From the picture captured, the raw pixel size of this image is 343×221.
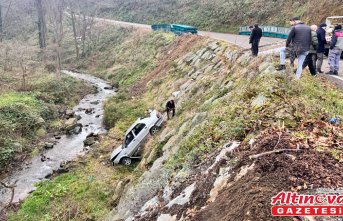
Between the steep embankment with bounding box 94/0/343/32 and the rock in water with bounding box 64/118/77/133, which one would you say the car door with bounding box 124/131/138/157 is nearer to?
the rock in water with bounding box 64/118/77/133

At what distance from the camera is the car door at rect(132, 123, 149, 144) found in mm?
18203

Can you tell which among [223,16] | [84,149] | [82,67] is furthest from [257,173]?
[82,67]

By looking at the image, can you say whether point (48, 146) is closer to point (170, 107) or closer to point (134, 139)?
point (134, 139)

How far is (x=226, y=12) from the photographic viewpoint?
42.3 metres

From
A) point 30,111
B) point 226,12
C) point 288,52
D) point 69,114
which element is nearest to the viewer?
point 288,52

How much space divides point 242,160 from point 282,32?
77.0 feet

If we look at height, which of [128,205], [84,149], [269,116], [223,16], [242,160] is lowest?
[84,149]

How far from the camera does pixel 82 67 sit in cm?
5091

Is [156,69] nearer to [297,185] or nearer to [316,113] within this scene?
[316,113]

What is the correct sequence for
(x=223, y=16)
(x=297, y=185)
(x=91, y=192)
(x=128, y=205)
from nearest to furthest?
1. (x=297, y=185)
2. (x=128, y=205)
3. (x=91, y=192)
4. (x=223, y=16)

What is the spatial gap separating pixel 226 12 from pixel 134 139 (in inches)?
1157

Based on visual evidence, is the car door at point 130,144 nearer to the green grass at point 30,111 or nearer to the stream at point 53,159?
the stream at point 53,159

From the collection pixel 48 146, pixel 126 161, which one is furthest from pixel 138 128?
pixel 48 146

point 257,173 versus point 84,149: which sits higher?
point 257,173
